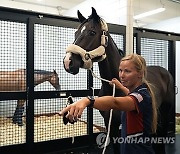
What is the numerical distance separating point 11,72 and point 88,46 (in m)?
1.39

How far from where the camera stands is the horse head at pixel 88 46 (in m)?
1.77

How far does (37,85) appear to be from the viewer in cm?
288

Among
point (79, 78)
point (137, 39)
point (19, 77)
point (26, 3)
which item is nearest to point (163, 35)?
point (137, 39)

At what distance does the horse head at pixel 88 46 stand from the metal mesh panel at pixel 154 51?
1839mm

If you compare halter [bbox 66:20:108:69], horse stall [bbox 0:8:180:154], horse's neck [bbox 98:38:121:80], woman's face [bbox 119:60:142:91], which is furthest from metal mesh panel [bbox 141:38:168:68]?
woman's face [bbox 119:60:142:91]

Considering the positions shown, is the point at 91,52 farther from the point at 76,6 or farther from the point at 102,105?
the point at 76,6

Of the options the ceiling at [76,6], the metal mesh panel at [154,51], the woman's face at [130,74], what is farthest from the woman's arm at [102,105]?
the ceiling at [76,6]

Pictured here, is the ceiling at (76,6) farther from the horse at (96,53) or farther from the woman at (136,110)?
the woman at (136,110)

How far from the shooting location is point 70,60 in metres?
1.76

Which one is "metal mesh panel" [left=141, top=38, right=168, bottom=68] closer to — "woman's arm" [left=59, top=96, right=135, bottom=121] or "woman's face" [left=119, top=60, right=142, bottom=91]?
"woman's face" [left=119, top=60, right=142, bottom=91]

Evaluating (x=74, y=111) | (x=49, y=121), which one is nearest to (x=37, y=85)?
(x=49, y=121)

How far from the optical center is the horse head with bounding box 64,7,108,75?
5.82ft

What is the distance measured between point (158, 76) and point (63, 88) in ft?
4.47

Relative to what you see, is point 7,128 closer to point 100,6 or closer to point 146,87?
point 146,87
